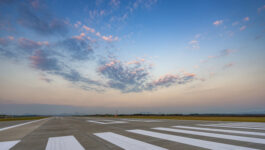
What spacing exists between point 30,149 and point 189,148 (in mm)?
5182

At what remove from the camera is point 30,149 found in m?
4.68

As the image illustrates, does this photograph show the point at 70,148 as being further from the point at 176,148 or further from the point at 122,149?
the point at 176,148

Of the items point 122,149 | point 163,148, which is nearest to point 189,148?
point 163,148

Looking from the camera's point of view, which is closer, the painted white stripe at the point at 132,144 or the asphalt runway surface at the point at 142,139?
the painted white stripe at the point at 132,144

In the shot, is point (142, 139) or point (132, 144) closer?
point (132, 144)

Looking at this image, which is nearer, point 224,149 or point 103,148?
point 224,149

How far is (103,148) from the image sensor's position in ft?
14.8

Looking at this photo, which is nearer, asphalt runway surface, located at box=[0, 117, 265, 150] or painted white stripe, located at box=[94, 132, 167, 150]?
painted white stripe, located at box=[94, 132, 167, 150]

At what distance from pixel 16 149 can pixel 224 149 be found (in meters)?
6.63

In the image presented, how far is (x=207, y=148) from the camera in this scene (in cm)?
421

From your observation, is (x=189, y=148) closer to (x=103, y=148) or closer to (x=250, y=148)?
(x=250, y=148)

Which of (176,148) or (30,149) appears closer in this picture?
(176,148)

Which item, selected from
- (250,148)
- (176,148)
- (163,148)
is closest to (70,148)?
(163,148)

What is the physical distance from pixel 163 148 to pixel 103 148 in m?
1.90
